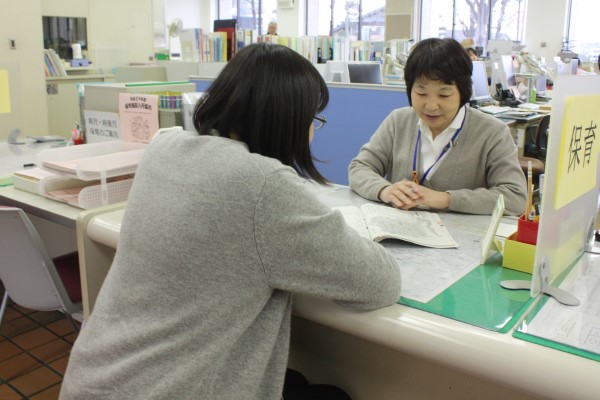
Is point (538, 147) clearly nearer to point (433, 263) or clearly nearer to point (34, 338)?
point (433, 263)

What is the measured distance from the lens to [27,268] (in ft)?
5.81

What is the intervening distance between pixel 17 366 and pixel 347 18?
33.0ft

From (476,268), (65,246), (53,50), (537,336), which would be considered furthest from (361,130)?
(53,50)

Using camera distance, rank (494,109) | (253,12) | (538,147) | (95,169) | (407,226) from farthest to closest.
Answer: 1. (253,12)
2. (494,109)
3. (538,147)
4. (95,169)
5. (407,226)

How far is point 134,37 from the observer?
6.64 meters

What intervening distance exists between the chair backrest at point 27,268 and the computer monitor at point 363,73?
300 centimetres

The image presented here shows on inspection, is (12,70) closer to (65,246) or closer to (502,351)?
(65,246)

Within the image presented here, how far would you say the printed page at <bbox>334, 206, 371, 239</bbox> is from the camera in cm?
131

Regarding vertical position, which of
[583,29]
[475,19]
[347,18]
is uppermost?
[347,18]

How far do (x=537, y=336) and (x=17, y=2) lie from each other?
487cm

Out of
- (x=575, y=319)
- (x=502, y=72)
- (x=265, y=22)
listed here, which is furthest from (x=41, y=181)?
(x=265, y=22)

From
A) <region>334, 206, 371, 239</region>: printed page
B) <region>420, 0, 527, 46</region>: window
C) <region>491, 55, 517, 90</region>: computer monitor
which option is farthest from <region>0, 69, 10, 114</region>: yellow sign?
<region>420, 0, 527, 46</region>: window

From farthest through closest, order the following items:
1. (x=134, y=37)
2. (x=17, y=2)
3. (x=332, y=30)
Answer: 1. (x=332, y=30)
2. (x=134, y=37)
3. (x=17, y=2)

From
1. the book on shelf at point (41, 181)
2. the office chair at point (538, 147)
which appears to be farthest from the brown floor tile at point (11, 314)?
the office chair at point (538, 147)
